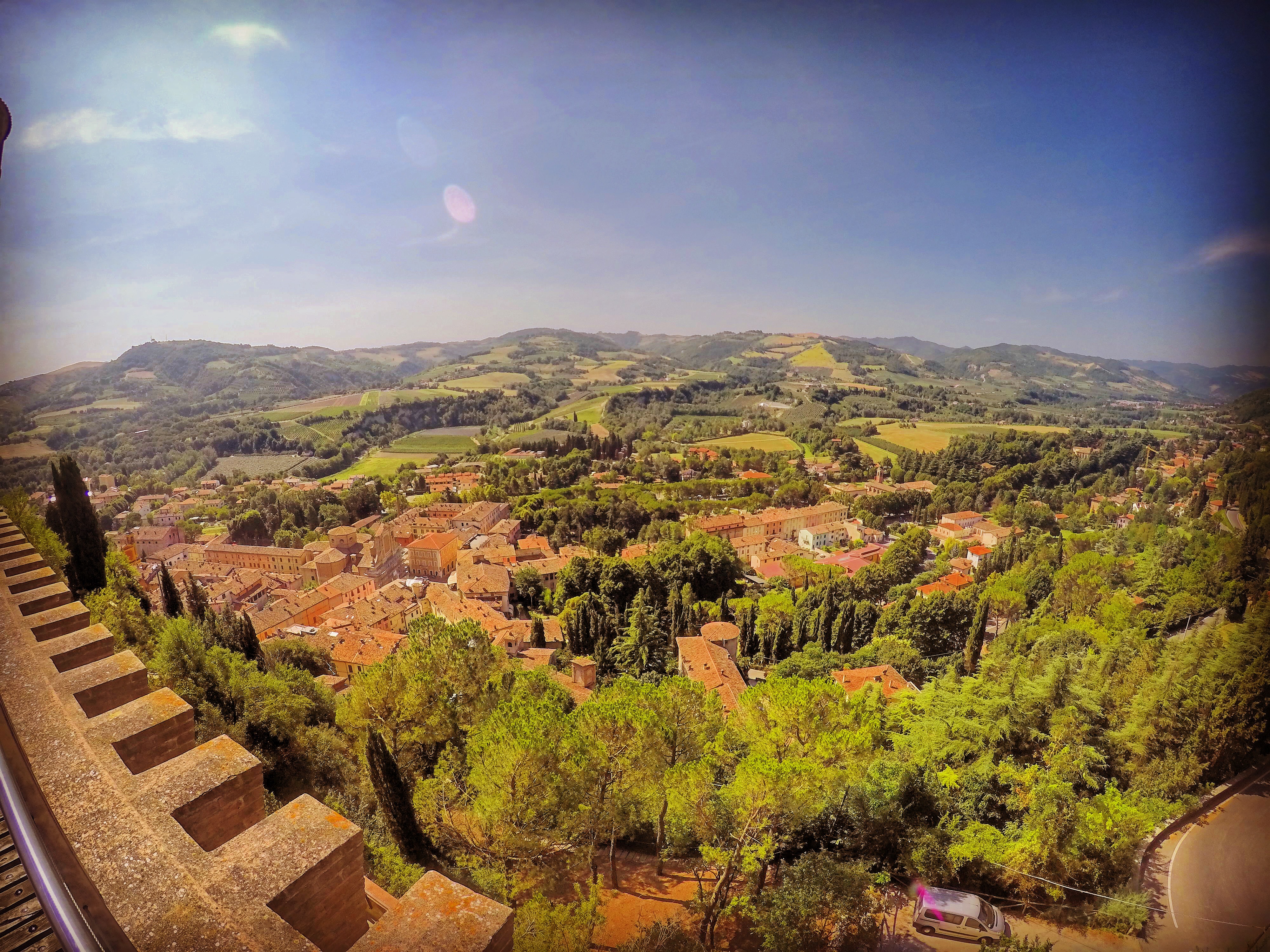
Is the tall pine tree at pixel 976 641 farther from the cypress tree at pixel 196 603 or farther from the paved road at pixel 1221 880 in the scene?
the cypress tree at pixel 196 603

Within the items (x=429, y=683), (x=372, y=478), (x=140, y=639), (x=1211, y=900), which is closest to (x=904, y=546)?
(x=1211, y=900)

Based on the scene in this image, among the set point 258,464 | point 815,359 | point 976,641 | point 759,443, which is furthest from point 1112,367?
point 258,464

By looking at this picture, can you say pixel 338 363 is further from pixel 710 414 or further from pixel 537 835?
pixel 537 835

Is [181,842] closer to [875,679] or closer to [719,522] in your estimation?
[875,679]

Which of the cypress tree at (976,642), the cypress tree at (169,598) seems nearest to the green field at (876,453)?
the cypress tree at (976,642)

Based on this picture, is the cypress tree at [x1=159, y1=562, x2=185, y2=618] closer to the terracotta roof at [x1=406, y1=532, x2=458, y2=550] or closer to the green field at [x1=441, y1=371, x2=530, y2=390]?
the terracotta roof at [x1=406, y1=532, x2=458, y2=550]

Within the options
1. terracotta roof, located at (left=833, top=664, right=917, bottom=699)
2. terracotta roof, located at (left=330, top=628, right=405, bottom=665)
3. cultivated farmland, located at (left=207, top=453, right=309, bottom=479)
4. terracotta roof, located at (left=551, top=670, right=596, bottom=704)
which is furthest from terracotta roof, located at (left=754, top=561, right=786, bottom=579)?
cultivated farmland, located at (left=207, top=453, right=309, bottom=479)
